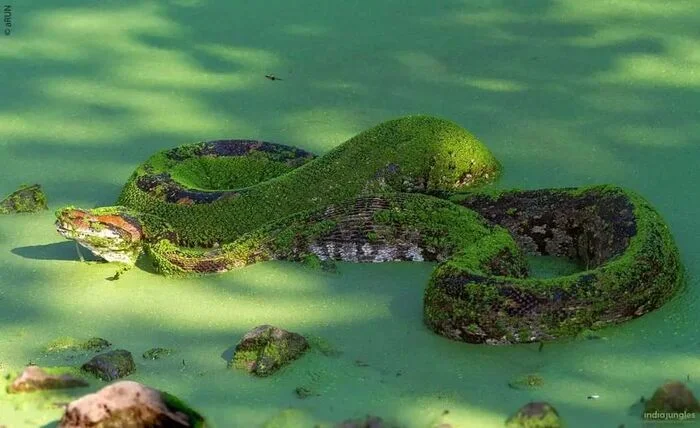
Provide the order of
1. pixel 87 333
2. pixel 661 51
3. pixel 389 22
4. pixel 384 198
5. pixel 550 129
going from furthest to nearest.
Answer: pixel 389 22
pixel 661 51
pixel 550 129
pixel 384 198
pixel 87 333

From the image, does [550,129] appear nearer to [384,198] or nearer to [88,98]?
[384,198]

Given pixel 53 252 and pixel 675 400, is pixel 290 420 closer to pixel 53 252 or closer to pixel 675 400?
pixel 675 400

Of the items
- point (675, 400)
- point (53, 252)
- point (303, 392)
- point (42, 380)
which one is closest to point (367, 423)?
point (303, 392)

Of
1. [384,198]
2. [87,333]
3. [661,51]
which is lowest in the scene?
[87,333]

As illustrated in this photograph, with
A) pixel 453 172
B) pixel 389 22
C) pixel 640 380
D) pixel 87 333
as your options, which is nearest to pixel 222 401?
pixel 87 333

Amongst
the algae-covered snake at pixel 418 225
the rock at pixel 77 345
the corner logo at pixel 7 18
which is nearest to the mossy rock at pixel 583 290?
the algae-covered snake at pixel 418 225

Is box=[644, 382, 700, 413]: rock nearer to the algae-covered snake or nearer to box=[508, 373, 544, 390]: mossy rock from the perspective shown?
box=[508, 373, 544, 390]: mossy rock

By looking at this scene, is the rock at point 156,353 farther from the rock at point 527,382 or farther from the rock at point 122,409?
the rock at point 527,382
